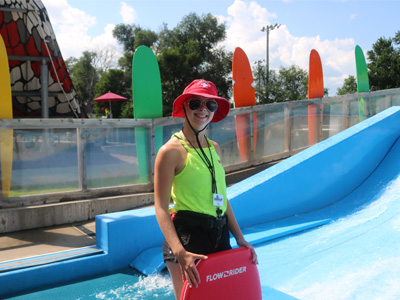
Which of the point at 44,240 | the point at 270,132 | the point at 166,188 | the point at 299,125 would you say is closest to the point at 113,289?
the point at 44,240

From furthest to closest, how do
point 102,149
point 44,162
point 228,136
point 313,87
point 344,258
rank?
point 313,87 → point 228,136 → point 102,149 → point 44,162 → point 344,258

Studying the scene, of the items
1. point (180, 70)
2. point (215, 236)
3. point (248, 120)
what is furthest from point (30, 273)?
point (180, 70)

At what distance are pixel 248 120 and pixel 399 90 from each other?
6.21 meters

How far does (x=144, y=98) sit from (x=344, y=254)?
4.46m

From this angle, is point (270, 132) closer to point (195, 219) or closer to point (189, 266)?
point (195, 219)

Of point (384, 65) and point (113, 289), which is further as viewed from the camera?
point (384, 65)

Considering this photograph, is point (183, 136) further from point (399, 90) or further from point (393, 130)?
point (399, 90)

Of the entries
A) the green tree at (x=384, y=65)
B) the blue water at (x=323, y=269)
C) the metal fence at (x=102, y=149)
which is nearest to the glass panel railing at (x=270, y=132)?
the metal fence at (x=102, y=149)

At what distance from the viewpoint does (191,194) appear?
191cm

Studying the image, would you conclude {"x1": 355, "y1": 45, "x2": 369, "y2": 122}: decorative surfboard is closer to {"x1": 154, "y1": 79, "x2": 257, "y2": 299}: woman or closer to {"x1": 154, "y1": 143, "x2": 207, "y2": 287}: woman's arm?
{"x1": 154, "y1": 79, "x2": 257, "y2": 299}: woman

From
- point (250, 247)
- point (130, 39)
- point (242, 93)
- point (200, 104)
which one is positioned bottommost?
point (250, 247)

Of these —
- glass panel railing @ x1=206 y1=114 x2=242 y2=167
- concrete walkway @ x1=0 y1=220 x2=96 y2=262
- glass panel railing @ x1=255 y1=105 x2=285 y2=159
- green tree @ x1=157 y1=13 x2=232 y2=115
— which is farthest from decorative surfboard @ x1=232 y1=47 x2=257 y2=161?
green tree @ x1=157 y1=13 x2=232 y2=115

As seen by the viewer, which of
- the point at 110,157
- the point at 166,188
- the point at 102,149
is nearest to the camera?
the point at 166,188

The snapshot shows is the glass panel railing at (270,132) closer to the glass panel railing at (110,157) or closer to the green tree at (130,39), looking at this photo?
the glass panel railing at (110,157)
